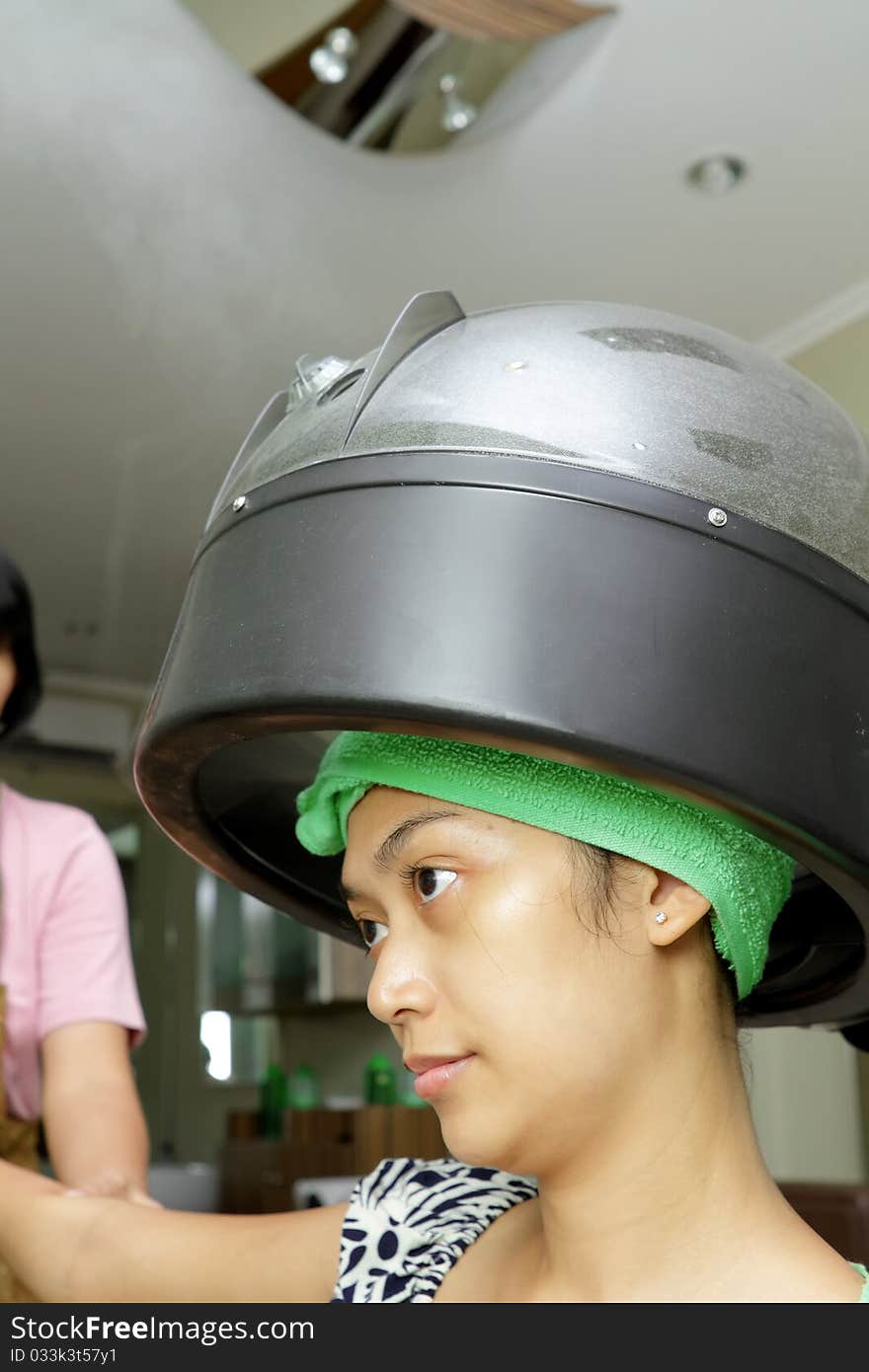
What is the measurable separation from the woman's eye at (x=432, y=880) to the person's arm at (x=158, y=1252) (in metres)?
0.36

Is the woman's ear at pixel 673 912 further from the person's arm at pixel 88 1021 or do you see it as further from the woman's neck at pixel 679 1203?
the person's arm at pixel 88 1021

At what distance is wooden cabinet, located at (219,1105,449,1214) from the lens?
3.97 m

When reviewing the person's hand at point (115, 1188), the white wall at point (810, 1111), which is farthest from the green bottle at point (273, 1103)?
the person's hand at point (115, 1188)

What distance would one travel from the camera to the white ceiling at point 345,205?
2.62 m

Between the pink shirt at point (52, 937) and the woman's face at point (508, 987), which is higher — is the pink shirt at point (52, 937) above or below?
above

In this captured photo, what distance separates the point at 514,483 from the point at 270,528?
0.12m

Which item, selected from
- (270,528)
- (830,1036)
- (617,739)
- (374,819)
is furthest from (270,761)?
(830,1036)

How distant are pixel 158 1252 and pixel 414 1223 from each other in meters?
0.18

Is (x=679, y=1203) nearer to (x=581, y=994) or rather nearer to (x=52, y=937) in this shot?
(x=581, y=994)

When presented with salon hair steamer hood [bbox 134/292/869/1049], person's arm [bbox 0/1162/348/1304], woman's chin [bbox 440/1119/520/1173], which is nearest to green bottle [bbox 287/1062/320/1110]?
person's arm [bbox 0/1162/348/1304]

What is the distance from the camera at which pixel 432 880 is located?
27.5 inches

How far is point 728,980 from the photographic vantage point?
0.79 m

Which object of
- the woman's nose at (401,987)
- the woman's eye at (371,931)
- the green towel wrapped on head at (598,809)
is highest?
the green towel wrapped on head at (598,809)

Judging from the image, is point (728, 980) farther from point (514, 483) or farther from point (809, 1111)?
point (809, 1111)
